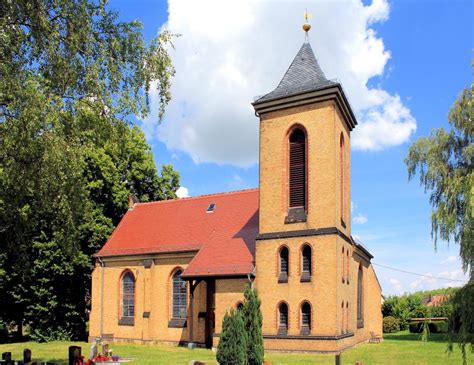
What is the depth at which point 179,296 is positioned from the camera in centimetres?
3005

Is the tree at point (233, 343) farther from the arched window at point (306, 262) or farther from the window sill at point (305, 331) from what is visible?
the arched window at point (306, 262)

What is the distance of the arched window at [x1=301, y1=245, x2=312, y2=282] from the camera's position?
23859 mm

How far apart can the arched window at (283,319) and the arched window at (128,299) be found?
11.3m

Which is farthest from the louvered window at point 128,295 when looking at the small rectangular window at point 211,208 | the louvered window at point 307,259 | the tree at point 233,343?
the tree at point 233,343

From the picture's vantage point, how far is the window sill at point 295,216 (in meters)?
24.5

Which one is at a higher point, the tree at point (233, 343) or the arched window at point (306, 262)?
the arched window at point (306, 262)

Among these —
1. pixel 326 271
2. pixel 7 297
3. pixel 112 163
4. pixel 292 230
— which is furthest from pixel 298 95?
pixel 7 297

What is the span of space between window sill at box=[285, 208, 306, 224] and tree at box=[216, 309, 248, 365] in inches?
393

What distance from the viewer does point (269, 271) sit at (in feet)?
81.0

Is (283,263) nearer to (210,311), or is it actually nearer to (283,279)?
(283,279)

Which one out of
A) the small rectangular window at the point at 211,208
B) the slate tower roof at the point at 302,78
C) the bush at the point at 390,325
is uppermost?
the slate tower roof at the point at 302,78

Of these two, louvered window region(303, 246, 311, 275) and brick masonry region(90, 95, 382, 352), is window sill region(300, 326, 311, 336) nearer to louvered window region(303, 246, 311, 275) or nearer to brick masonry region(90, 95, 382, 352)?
brick masonry region(90, 95, 382, 352)

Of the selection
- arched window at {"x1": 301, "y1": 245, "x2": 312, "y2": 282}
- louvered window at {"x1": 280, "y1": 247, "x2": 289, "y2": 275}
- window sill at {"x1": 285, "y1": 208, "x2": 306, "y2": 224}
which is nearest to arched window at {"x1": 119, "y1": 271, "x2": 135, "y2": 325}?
louvered window at {"x1": 280, "y1": 247, "x2": 289, "y2": 275}

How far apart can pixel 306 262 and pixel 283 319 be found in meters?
2.79
